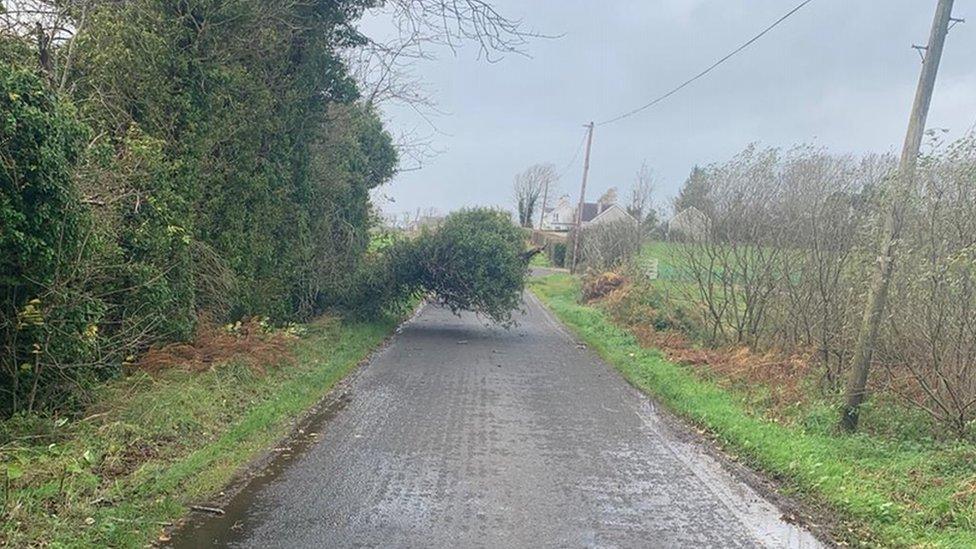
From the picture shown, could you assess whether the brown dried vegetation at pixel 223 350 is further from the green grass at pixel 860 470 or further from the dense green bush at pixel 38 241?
the green grass at pixel 860 470

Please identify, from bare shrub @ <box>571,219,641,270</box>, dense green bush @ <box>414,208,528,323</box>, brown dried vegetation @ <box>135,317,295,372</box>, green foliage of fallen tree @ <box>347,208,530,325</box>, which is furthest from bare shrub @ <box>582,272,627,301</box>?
brown dried vegetation @ <box>135,317,295,372</box>

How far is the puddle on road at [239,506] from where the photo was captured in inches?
198

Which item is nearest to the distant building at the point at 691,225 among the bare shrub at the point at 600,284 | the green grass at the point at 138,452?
the green grass at the point at 138,452

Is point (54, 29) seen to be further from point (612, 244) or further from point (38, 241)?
point (612, 244)

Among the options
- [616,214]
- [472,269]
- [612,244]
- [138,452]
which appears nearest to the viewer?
[138,452]

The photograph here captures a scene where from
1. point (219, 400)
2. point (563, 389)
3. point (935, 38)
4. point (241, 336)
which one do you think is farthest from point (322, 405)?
point (935, 38)

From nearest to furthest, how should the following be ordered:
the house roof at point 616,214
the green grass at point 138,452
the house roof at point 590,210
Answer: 1. the green grass at point 138,452
2. the house roof at point 616,214
3. the house roof at point 590,210

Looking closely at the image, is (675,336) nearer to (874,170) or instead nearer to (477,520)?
(874,170)

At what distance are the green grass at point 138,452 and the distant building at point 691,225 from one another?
9113 millimetres

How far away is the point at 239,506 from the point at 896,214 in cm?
766

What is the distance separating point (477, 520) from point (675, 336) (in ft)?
41.5

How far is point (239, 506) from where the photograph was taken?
571 centimetres

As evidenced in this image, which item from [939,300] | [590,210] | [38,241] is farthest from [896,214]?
[590,210]

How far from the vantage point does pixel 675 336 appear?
57.3 ft
